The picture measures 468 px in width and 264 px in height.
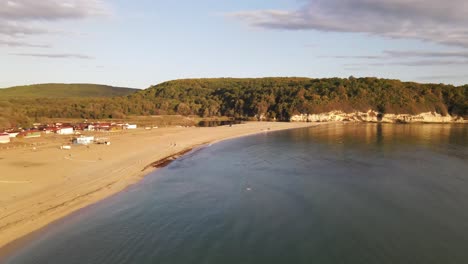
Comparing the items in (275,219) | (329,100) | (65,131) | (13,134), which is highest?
(329,100)

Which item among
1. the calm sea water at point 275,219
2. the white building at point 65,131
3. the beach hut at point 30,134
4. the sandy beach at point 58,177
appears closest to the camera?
the calm sea water at point 275,219

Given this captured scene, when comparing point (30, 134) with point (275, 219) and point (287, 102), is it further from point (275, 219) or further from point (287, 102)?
point (287, 102)

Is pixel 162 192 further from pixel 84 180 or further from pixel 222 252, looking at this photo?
pixel 222 252

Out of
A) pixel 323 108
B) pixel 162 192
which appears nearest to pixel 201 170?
pixel 162 192

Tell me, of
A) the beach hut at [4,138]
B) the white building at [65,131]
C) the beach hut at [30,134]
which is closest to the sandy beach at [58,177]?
the beach hut at [4,138]

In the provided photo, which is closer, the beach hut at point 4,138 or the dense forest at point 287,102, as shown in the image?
the beach hut at point 4,138

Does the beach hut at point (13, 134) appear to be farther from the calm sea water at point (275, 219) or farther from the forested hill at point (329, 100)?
the forested hill at point (329, 100)

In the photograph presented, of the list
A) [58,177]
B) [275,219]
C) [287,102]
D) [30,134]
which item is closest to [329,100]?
[287,102]
